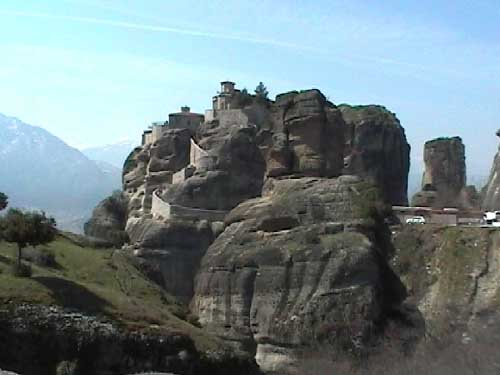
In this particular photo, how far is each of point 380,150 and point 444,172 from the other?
27.1ft

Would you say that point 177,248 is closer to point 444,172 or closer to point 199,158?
point 199,158

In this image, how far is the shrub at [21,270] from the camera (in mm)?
34094

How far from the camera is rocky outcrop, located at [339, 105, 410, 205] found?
88625 mm

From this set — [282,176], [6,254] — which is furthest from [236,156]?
[6,254]

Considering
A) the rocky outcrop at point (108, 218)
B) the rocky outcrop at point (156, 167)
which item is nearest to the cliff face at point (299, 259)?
the rocky outcrop at point (108, 218)

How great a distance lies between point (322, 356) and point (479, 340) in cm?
940

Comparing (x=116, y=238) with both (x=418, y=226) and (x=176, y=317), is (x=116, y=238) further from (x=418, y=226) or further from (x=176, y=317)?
(x=176, y=317)

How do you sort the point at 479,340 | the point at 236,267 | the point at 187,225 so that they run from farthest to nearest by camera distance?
1. the point at 187,225
2. the point at 236,267
3. the point at 479,340

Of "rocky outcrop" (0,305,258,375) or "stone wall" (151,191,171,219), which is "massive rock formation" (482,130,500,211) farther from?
"rocky outcrop" (0,305,258,375)

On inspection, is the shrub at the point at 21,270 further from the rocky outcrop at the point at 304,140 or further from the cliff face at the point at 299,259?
the rocky outcrop at the point at 304,140

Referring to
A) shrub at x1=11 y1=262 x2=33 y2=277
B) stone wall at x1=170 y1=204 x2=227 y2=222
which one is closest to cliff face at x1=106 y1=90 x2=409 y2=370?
stone wall at x1=170 y1=204 x2=227 y2=222

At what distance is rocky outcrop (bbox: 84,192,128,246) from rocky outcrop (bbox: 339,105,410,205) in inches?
806

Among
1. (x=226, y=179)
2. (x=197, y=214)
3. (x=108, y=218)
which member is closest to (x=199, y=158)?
(x=226, y=179)

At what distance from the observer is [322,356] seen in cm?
3472
